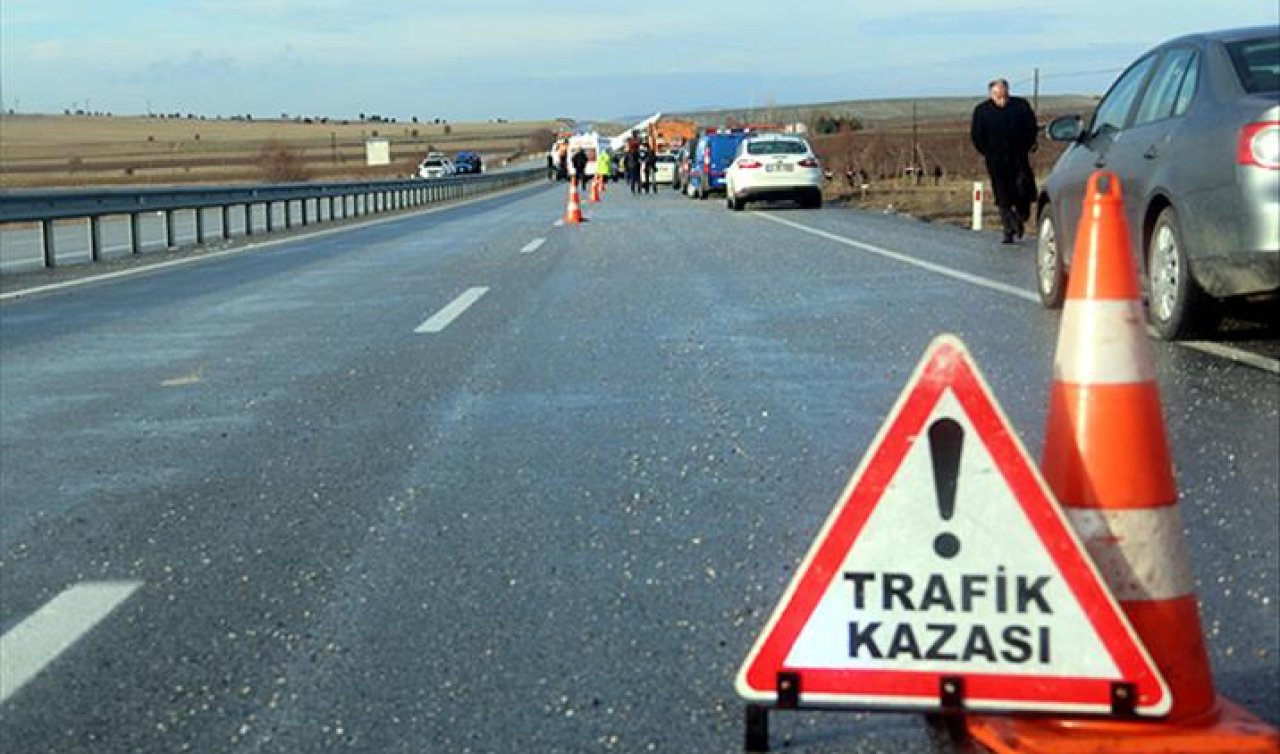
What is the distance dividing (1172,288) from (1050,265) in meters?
1.95

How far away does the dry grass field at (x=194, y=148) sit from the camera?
226 ft

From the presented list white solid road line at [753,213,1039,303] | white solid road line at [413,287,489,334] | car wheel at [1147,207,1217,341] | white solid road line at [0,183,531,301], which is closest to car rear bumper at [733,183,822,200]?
white solid road line at [0,183,531,301]

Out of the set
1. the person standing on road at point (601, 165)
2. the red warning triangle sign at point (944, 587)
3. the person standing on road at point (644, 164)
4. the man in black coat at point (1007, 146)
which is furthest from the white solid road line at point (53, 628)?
the person standing on road at point (644, 164)

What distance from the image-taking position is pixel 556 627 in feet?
13.4

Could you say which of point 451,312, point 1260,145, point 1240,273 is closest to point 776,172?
point 451,312

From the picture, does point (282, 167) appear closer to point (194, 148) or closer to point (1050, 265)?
point (194, 148)

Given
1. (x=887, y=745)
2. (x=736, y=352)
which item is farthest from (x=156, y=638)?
(x=736, y=352)

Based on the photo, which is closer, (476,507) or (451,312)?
(476,507)

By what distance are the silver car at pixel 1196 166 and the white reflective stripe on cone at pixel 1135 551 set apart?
4676mm

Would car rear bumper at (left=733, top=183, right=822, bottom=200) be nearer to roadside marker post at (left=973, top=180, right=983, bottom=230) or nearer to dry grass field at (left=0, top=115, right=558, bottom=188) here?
roadside marker post at (left=973, top=180, right=983, bottom=230)

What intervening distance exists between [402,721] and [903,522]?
118cm

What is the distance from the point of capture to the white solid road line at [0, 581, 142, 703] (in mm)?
3900

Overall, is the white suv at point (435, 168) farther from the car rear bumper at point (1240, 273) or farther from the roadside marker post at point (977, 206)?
the car rear bumper at point (1240, 273)

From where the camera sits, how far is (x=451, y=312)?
11.5 meters
